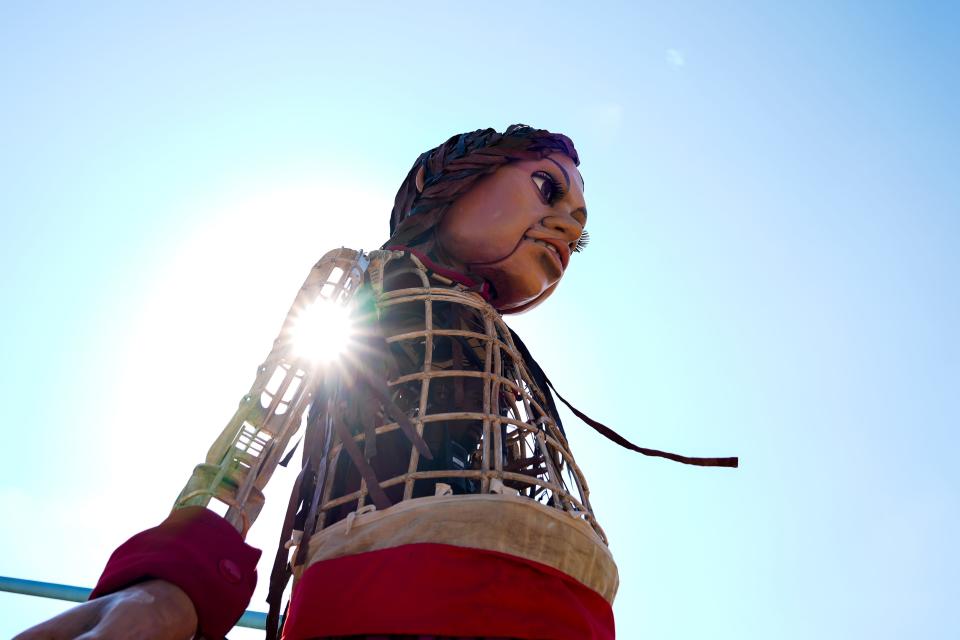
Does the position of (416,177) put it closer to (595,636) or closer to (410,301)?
(410,301)

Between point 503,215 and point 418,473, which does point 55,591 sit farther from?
point 503,215

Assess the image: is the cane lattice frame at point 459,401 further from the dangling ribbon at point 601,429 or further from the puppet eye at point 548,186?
the puppet eye at point 548,186

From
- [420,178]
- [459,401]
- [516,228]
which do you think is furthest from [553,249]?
[459,401]

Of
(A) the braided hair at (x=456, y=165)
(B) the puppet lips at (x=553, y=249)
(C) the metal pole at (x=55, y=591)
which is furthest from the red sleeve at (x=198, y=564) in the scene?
(B) the puppet lips at (x=553, y=249)

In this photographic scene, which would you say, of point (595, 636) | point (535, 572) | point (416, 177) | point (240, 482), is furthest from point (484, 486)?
point (416, 177)

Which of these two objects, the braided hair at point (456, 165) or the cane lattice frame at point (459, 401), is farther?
the braided hair at point (456, 165)

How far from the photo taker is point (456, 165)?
3.44 metres

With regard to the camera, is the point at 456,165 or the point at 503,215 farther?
the point at 456,165

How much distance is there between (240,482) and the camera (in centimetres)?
202

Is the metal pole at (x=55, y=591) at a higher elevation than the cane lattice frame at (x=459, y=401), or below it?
below

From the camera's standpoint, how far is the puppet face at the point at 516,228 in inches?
128

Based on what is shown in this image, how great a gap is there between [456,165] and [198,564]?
2240 millimetres

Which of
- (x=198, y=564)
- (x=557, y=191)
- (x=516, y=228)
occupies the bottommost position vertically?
(x=198, y=564)

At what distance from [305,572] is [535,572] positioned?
1.77ft
